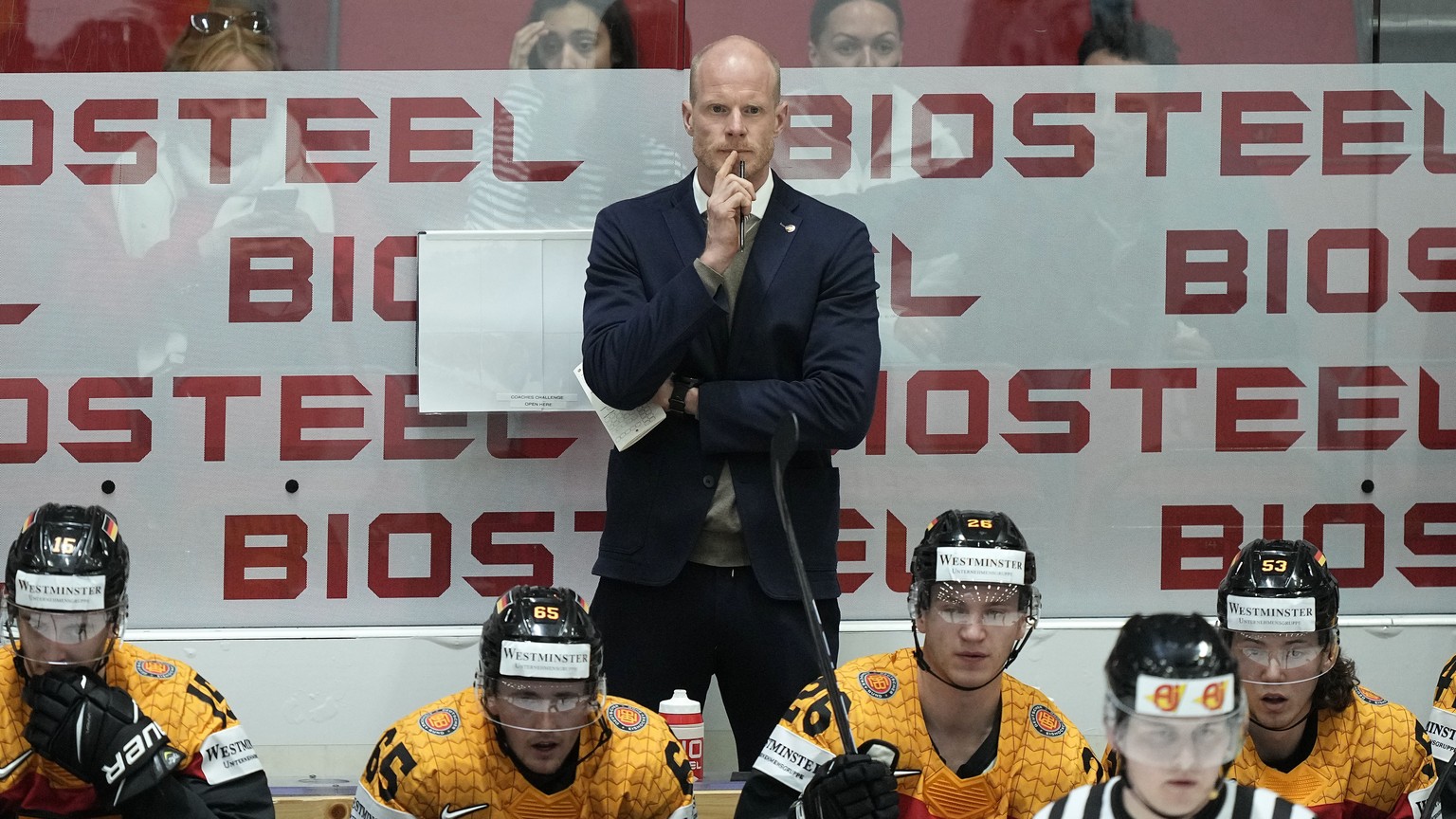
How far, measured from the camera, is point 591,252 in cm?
384

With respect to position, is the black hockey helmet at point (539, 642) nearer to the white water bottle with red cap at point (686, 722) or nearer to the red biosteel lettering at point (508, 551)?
the white water bottle with red cap at point (686, 722)

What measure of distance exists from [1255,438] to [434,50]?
232cm

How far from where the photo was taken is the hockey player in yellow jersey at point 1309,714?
3.39m

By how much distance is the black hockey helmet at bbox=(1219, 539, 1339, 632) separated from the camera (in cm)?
341

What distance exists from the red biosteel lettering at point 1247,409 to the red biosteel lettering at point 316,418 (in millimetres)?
2182

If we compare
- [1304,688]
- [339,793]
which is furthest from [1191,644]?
[339,793]

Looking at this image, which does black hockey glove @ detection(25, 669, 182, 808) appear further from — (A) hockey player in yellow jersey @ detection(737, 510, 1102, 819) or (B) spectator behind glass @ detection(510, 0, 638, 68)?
(B) spectator behind glass @ detection(510, 0, 638, 68)

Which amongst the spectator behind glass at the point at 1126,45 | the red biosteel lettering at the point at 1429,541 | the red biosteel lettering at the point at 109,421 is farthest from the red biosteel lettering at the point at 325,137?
the red biosteel lettering at the point at 1429,541

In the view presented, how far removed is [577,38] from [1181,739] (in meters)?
2.68

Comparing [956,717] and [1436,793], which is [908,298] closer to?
[956,717]

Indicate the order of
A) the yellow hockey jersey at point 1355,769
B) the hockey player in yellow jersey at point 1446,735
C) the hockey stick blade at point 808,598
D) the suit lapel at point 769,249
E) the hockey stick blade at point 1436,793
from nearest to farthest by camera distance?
1. the hockey stick blade at point 808,598
2. the hockey stick blade at point 1436,793
3. the hockey player in yellow jersey at point 1446,735
4. the yellow hockey jersey at point 1355,769
5. the suit lapel at point 769,249

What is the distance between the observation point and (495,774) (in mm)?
3215

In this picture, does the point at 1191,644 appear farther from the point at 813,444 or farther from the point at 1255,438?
the point at 1255,438

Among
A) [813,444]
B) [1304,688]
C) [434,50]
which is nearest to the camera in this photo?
[1304,688]
